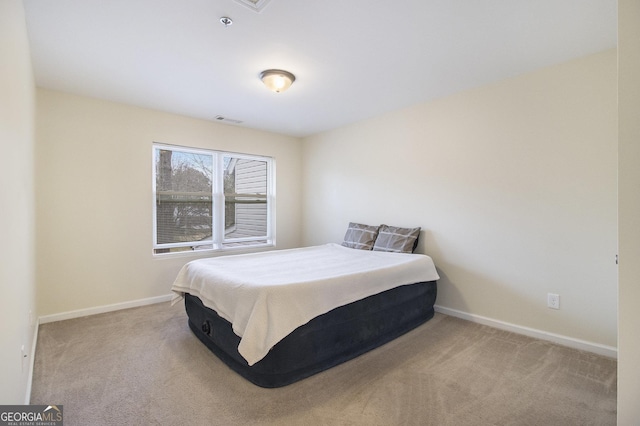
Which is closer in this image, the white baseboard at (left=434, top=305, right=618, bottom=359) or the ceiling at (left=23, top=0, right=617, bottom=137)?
the ceiling at (left=23, top=0, right=617, bottom=137)

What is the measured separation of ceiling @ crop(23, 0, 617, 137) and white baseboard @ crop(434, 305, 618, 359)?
7.86ft

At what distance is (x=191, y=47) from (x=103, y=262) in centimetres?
262

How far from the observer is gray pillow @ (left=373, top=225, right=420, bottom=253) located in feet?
11.2

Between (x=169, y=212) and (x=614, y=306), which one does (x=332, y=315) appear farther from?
(x=169, y=212)

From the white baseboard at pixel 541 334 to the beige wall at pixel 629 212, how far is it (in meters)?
1.68

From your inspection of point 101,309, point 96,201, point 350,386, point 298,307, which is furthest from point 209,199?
point 350,386

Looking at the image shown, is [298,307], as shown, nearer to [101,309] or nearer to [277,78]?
[277,78]

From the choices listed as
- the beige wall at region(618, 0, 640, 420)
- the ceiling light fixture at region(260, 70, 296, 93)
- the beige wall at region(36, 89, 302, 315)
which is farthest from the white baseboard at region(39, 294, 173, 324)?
the beige wall at region(618, 0, 640, 420)

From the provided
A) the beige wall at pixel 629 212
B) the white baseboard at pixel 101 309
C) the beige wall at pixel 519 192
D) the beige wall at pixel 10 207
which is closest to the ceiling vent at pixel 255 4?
the beige wall at pixel 10 207

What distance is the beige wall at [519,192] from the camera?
239 cm

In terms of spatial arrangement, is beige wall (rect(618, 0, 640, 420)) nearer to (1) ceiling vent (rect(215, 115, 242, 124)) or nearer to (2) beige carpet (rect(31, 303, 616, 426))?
(2) beige carpet (rect(31, 303, 616, 426))

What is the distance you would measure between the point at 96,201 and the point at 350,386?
10.9ft

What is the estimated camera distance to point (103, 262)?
3.38 meters

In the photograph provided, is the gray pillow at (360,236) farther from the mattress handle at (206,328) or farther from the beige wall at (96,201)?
the beige wall at (96,201)
